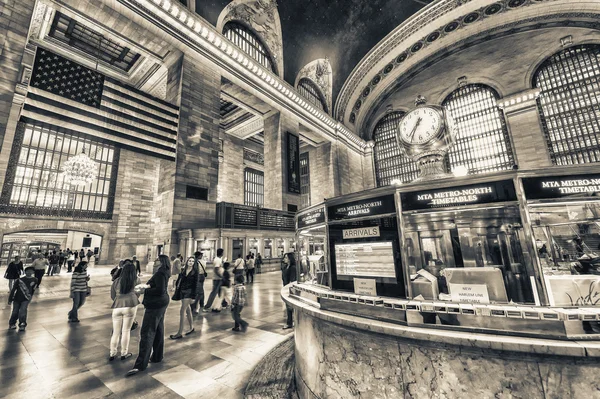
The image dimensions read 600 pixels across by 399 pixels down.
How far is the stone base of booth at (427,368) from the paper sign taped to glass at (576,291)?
0.62m

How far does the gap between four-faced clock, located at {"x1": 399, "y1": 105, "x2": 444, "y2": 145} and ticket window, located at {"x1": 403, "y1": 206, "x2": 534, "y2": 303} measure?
1.56 metres

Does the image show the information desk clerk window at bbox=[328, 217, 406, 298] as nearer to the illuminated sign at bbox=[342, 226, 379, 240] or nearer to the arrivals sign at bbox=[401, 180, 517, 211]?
the illuminated sign at bbox=[342, 226, 379, 240]

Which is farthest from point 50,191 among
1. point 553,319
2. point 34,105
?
point 553,319

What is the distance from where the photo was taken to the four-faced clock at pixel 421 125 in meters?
4.21

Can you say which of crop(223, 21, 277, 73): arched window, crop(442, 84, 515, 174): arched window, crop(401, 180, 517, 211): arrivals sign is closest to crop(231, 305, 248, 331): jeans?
crop(401, 180, 517, 211): arrivals sign

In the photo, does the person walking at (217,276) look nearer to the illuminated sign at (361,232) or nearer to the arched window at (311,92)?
the illuminated sign at (361,232)

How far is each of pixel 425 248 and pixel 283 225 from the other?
1363cm

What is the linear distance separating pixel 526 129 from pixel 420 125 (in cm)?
2081

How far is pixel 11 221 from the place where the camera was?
749 inches

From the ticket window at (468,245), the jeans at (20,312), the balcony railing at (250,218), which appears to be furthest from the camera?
the balcony railing at (250,218)

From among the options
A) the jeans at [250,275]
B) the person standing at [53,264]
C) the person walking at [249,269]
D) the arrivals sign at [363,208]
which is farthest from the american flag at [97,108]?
the arrivals sign at [363,208]

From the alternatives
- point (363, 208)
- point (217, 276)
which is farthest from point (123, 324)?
point (363, 208)

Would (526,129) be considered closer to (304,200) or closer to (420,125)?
(304,200)

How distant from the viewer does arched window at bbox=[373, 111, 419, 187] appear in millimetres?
26312
